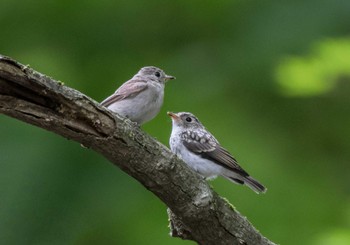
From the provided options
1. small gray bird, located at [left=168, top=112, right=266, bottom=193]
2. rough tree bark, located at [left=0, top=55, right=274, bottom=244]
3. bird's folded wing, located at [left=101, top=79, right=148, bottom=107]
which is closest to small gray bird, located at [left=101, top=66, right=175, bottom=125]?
bird's folded wing, located at [left=101, top=79, right=148, bottom=107]

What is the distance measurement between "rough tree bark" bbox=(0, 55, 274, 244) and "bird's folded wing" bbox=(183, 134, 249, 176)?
1305 millimetres

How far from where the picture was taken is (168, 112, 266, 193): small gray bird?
8586 millimetres

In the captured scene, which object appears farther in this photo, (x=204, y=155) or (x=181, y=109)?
(x=181, y=109)

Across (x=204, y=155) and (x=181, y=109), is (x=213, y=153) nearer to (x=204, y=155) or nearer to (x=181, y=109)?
(x=204, y=155)

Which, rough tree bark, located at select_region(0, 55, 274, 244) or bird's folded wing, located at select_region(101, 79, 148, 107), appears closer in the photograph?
rough tree bark, located at select_region(0, 55, 274, 244)

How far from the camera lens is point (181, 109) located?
34.1 ft

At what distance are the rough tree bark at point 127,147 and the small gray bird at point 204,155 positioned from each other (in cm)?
131

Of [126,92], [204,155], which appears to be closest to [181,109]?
[204,155]

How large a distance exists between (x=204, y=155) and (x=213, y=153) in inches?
3.3

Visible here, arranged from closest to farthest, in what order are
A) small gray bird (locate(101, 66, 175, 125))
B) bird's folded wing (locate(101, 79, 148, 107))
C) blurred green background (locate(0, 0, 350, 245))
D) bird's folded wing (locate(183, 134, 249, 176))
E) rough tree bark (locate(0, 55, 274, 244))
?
rough tree bark (locate(0, 55, 274, 244))
small gray bird (locate(101, 66, 175, 125))
bird's folded wing (locate(101, 79, 148, 107))
bird's folded wing (locate(183, 134, 249, 176))
blurred green background (locate(0, 0, 350, 245))

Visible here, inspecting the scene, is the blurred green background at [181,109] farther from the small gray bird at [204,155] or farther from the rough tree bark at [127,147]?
the rough tree bark at [127,147]

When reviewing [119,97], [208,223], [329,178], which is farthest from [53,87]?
[329,178]

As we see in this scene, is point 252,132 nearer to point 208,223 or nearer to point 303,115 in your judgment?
point 303,115

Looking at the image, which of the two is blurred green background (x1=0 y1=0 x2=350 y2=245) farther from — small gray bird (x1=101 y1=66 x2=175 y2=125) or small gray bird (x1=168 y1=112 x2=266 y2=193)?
small gray bird (x1=101 y1=66 x2=175 y2=125)
